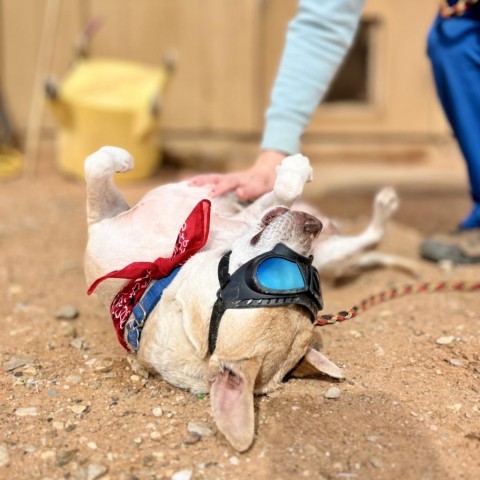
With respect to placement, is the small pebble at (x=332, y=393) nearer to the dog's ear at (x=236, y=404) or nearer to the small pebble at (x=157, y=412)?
the dog's ear at (x=236, y=404)

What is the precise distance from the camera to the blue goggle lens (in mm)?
1821

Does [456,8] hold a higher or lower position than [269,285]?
higher

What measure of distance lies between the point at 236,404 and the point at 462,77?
2.11 meters

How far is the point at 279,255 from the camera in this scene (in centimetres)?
187

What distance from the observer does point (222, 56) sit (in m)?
5.77

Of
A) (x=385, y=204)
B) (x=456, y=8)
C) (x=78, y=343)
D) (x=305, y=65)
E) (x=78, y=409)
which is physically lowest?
(x=78, y=343)

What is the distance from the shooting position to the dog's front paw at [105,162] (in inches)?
88.5

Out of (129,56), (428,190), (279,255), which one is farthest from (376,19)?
(279,255)

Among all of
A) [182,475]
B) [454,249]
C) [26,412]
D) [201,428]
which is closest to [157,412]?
[201,428]

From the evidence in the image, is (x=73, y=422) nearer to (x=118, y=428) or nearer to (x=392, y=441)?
(x=118, y=428)

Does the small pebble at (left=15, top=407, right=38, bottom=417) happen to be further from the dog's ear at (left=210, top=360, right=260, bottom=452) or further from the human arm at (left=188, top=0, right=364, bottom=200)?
the human arm at (left=188, top=0, right=364, bottom=200)

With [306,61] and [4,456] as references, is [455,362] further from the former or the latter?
[4,456]

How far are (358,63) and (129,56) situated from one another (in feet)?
6.72

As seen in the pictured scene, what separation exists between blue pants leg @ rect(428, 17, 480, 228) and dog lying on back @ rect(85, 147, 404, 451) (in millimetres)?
1254
